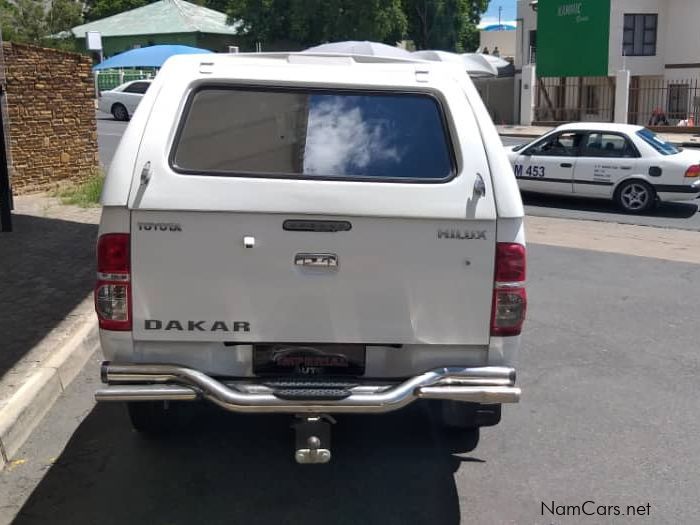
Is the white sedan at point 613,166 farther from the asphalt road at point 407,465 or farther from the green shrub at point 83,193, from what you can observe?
the asphalt road at point 407,465

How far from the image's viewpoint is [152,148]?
3.91 metres

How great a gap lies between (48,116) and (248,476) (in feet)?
34.6

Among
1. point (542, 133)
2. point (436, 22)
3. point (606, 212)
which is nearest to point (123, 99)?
point (542, 133)

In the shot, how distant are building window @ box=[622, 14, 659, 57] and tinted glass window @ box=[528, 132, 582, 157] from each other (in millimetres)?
23584

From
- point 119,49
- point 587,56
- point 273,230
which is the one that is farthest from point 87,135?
point 119,49

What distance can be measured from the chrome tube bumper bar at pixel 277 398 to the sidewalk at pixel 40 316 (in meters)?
1.28

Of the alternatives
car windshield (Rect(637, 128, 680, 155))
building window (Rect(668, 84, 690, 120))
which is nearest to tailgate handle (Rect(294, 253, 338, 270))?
car windshield (Rect(637, 128, 680, 155))

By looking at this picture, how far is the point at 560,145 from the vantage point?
47.1 ft

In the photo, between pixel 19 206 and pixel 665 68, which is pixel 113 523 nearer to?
pixel 19 206

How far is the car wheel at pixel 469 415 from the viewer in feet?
15.4

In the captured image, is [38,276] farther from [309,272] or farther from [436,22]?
[436,22]

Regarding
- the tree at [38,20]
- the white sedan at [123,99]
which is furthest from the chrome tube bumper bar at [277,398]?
the tree at [38,20]

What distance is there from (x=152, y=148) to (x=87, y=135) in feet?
36.8

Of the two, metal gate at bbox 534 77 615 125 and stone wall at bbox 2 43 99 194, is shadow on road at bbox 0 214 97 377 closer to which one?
stone wall at bbox 2 43 99 194
